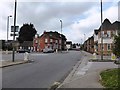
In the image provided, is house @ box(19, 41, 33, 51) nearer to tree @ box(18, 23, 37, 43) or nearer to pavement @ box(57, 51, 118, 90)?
tree @ box(18, 23, 37, 43)

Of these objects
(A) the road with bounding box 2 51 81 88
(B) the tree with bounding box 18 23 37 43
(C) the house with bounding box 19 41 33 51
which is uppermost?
(B) the tree with bounding box 18 23 37 43

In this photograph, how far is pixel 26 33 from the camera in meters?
133

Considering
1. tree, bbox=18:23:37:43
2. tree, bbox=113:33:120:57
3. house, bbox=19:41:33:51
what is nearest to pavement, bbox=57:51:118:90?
tree, bbox=113:33:120:57

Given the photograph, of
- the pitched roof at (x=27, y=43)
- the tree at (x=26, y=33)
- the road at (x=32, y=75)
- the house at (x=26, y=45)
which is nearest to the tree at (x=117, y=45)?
the road at (x=32, y=75)

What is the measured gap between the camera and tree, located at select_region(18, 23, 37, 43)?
131 metres

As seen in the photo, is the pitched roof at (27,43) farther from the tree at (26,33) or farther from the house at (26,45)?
the tree at (26,33)

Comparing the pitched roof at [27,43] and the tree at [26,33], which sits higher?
→ the tree at [26,33]

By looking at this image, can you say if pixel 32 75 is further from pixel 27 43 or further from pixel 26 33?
pixel 26 33

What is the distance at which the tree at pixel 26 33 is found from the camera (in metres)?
131

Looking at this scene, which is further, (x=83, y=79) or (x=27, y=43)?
(x=27, y=43)

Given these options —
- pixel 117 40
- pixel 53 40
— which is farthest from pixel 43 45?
pixel 117 40

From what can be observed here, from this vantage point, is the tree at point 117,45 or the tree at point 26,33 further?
the tree at point 26,33

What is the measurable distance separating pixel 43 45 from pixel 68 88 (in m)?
116

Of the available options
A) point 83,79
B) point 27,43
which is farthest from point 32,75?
point 27,43
